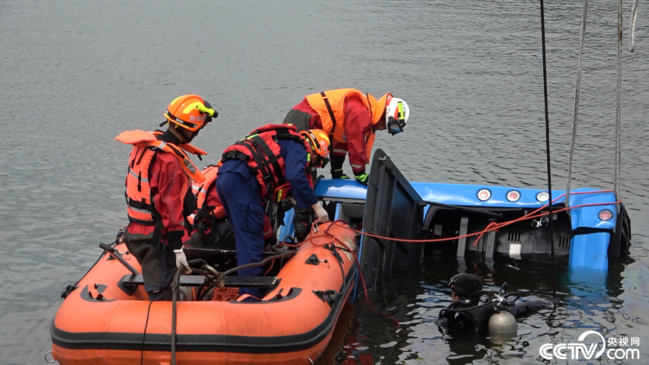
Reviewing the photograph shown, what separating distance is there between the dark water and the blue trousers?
1013 mm

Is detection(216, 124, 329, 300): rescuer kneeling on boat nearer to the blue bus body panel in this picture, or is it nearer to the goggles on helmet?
the blue bus body panel

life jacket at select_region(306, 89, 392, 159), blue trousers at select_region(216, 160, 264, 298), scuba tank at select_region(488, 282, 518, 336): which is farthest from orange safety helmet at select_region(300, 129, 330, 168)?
scuba tank at select_region(488, 282, 518, 336)

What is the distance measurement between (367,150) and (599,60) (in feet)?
35.7

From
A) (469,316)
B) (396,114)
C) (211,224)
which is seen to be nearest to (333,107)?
(396,114)

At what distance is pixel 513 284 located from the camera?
313 inches

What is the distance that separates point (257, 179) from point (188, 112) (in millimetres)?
945

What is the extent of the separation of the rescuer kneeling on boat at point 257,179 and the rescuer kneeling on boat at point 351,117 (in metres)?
1.51

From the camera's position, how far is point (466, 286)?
6.18 m

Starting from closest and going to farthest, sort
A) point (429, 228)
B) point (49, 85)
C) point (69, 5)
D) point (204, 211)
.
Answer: point (204, 211) → point (429, 228) → point (49, 85) → point (69, 5)

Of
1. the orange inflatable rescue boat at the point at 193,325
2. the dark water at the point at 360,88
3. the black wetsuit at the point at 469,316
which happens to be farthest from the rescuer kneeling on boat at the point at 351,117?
the orange inflatable rescue boat at the point at 193,325

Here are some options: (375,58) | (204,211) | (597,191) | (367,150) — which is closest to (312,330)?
(204,211)

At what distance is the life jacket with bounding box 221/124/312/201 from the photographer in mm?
5938

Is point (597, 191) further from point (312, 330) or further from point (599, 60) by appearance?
point (599, 60)

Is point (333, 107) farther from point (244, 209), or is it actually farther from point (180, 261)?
point (180, 261)
